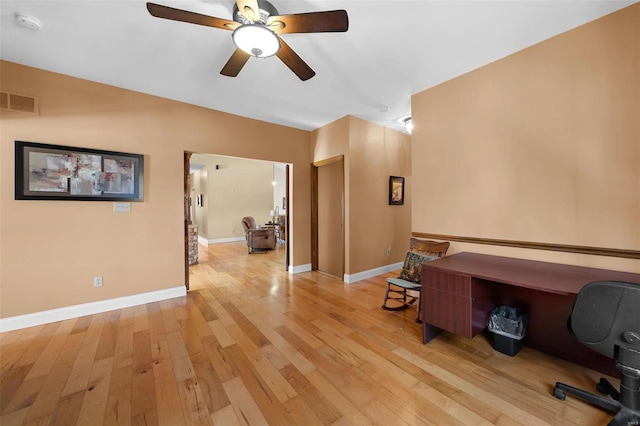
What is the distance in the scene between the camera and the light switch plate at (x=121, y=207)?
3.00 metres

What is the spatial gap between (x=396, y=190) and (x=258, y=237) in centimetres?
387

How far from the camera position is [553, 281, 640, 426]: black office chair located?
1.20 m

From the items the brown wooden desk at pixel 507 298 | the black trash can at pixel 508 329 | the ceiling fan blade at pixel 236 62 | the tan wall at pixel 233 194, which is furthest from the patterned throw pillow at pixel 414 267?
the tan wall at pixel 233 194

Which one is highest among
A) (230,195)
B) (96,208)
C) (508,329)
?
(230,195)

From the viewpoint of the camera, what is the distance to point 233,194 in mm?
8594

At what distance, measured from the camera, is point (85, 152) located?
111 inches

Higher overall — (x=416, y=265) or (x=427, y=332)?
(x=416, y=265)

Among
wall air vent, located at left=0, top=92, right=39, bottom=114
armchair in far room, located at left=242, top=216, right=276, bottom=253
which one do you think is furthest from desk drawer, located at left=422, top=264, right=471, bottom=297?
armchair in far room, located at left=242, top=216, right=276, bottom=253

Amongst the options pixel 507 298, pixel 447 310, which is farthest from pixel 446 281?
pixel 507 298

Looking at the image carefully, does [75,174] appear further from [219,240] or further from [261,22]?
[219,240]

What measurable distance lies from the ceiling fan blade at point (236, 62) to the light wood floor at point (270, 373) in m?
2.53

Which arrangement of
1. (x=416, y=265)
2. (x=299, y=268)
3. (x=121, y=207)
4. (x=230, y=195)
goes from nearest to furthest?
1. (x=416, y=265)
2. (x=121, y=207)
3. (x=299, y=268)
4. (x=230, y=195)

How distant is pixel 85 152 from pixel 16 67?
0.96 meters

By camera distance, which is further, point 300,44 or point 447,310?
point 300,44
